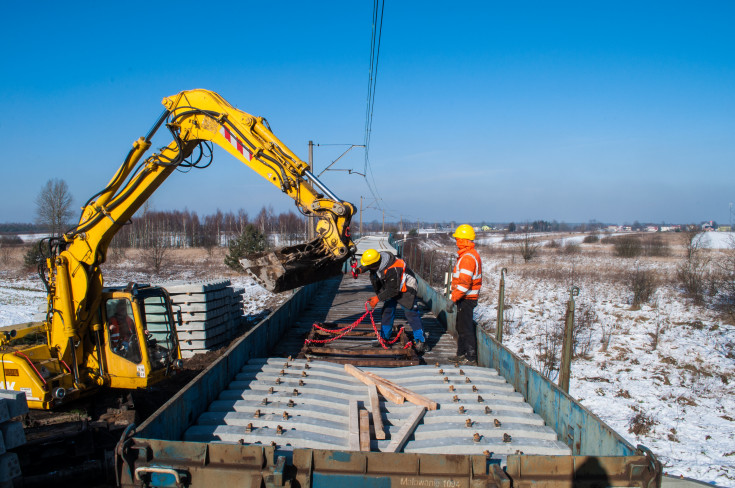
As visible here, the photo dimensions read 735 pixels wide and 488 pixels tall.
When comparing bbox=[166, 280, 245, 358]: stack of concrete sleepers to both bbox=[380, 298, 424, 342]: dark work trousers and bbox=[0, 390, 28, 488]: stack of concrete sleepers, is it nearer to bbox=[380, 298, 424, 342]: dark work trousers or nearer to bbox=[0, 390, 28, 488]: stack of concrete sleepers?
bbox=[380, 298, 424, 342]: dark work trousers

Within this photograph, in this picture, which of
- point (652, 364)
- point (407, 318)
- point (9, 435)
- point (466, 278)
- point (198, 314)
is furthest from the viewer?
point (652, 364)

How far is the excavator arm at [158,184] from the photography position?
6.35m

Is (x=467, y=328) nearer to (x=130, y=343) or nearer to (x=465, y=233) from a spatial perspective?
(x=465, y=233)

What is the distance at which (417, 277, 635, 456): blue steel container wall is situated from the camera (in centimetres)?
349

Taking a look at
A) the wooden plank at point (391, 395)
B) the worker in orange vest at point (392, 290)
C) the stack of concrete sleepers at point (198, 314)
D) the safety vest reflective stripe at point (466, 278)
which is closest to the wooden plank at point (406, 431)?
the wooden plank at point (391, 395)

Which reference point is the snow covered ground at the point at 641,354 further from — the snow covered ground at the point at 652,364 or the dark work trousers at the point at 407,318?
the dark work trousers at the point at 407,318

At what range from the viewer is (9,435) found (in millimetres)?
3914

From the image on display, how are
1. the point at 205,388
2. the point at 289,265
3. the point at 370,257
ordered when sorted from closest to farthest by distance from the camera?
1. the point at 205,388
2. the point at 289,265
3. the point at 370,257

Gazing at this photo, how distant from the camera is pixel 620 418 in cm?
854

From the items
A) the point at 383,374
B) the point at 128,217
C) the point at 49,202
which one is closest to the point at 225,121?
the point at 128,217

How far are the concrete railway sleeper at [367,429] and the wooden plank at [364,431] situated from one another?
14 millimetres

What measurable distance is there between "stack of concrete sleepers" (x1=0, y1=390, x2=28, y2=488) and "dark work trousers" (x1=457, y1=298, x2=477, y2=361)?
5192 millimetres

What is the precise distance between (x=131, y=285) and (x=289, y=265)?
2.40 metres

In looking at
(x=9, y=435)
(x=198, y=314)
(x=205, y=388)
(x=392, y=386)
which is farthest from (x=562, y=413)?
(x=198, y=314)
